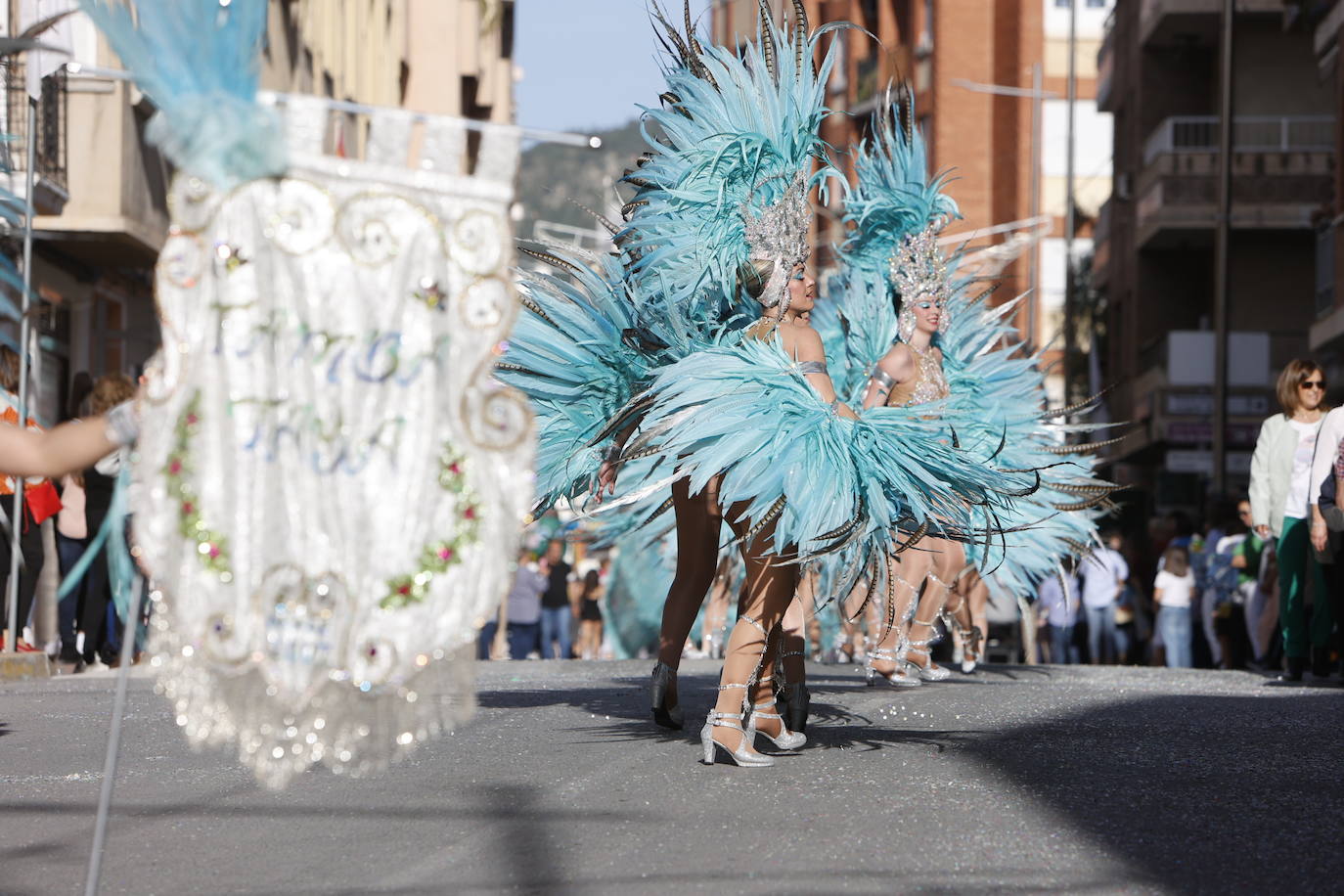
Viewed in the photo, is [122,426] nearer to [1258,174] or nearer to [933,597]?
[933,597]

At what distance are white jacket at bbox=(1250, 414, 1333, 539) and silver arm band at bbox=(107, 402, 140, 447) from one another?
9.83 meters

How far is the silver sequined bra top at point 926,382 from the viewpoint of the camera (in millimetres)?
11547

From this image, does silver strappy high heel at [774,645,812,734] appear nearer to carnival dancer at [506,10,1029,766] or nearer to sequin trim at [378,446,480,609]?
carnival dancer at [506,10,1029,766]

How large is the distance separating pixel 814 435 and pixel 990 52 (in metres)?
51.9

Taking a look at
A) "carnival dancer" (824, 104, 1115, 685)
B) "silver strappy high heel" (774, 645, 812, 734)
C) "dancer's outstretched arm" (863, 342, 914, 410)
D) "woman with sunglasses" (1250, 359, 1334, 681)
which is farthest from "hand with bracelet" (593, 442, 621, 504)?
"woman with sunglasses" (1250, 359, 1334, 681)

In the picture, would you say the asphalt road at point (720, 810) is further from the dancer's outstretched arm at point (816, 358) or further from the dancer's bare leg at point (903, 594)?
the dancer's bare leg at point (903, 594)

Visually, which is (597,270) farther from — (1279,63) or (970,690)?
(1279,63)

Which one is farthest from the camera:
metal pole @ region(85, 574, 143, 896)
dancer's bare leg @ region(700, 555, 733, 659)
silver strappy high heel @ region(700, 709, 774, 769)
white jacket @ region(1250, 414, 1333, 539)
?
dancer's bare leg @ region(700, 555, 733, 659)

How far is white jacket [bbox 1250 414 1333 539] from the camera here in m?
13.4

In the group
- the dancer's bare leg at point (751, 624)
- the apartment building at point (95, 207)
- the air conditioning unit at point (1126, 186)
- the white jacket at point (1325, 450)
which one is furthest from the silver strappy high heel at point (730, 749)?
the air conditioning unit at point (1126, 186)

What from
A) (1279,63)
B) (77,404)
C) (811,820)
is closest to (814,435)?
(811,820)

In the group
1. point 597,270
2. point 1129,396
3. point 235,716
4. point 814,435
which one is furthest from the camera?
point 1129,396

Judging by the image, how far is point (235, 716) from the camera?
185 inches

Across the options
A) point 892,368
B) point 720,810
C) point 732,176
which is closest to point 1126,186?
point 892,368
